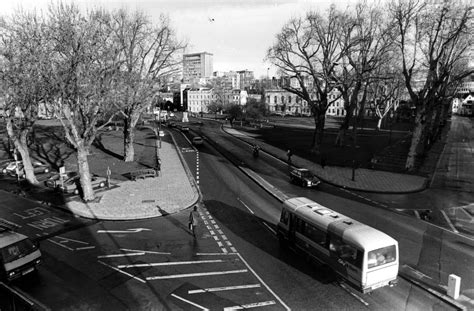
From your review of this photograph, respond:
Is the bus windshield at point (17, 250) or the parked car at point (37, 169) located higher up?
the bus windshield at point (17, 250)

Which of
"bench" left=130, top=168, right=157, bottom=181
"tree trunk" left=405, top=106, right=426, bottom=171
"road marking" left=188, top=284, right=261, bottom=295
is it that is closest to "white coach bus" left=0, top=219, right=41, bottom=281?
"road marking" left=188, top=284, right=261, bottom=295

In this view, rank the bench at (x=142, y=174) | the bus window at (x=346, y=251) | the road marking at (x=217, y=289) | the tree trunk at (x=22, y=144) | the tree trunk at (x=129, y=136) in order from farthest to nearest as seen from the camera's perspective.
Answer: the tree trunk at (x=129, y=136), the bench at (x=142, y=174), the tree trunk at (x=22, y=144), the road marking at (x=217, y=289), the bus window at (x=346, y=251)

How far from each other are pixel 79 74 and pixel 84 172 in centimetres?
719

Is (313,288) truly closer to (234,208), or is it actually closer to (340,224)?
(340,224)

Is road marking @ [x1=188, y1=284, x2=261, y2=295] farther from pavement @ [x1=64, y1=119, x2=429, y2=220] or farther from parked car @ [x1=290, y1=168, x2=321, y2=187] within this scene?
parked car @ [x1=290, y1=168, x2=321, y2=187]

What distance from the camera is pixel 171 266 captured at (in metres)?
15.3

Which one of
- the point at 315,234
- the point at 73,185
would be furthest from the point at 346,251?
the point at 73,185

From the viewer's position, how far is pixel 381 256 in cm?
1275

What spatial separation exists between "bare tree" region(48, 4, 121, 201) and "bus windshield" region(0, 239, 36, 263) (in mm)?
11092

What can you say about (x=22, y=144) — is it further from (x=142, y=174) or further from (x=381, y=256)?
(x=381, y=256)

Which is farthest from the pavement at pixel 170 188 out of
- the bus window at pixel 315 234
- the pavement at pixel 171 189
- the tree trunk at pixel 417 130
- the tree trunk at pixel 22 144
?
the bus window at pixel 315 234

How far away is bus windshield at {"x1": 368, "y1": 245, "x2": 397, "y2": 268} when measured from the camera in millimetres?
12508

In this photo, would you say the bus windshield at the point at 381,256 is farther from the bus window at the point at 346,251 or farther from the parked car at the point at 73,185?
the parked car at the point at 73,185

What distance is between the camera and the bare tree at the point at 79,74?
2264 centimetres
